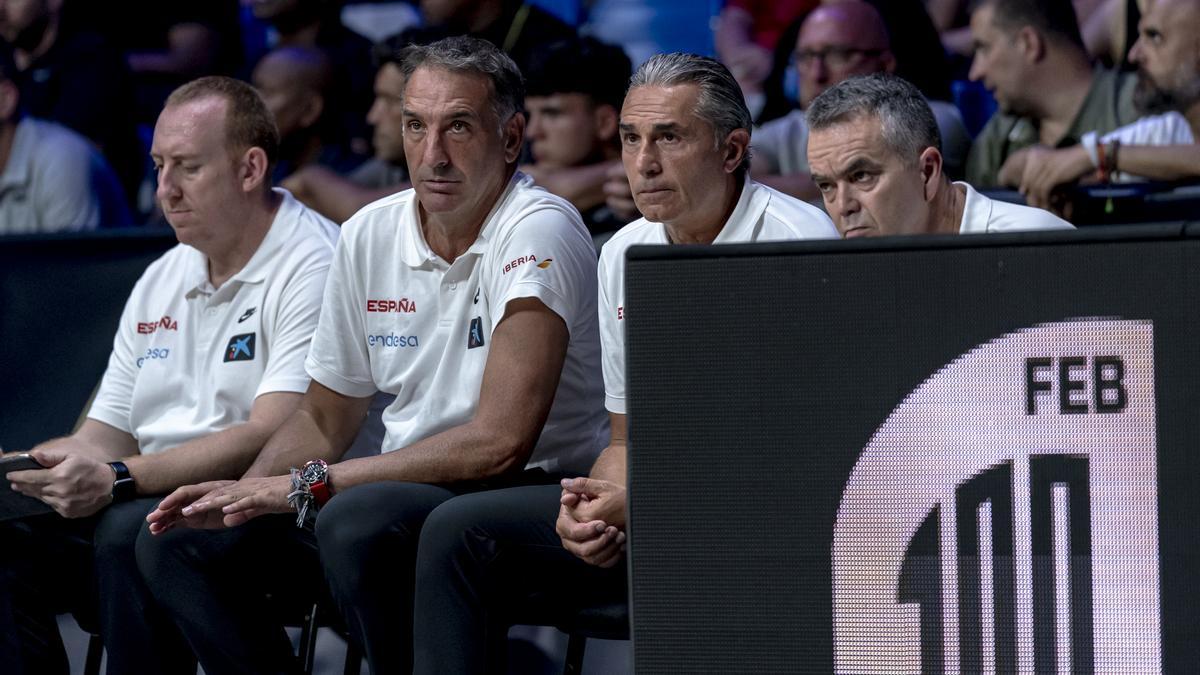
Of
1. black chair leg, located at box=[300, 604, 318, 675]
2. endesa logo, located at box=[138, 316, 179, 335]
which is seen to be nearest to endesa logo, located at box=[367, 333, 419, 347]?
black chair leg, located at box=[300, 604, 318, 675]

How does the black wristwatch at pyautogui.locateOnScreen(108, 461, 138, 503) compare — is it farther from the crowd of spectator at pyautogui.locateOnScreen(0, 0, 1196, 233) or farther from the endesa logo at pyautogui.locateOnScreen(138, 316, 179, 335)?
the crowd of spectator at pyautogui.locateOnScreen(0, 0, 1196, 233)

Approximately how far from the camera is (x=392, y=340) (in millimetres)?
3102

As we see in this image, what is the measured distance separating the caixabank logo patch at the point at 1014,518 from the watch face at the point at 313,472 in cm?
128

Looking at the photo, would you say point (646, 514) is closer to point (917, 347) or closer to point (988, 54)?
point (917, 347)

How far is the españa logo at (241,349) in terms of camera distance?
3373 mm

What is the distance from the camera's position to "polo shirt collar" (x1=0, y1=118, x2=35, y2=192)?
4.95 meters

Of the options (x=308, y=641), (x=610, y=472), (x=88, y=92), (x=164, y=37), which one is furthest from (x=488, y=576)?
(x=164, y=37)

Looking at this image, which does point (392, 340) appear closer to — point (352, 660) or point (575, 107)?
point (352, 660)

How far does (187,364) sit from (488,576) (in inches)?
A: 47.9

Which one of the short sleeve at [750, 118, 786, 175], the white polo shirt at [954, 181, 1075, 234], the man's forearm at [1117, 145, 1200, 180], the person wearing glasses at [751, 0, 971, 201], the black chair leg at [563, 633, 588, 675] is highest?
the person wearing glasses at [751, 0, 971, 201]

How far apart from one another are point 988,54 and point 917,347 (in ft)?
8.23

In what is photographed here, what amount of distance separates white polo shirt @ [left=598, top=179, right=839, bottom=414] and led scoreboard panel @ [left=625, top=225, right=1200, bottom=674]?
37.2 inches

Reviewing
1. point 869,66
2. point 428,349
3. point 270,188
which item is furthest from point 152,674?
point 869,66

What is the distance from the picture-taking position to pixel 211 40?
19.4 feet
